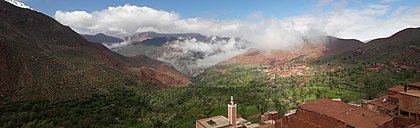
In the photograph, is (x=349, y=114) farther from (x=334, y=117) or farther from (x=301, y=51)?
(x=301, y=51)

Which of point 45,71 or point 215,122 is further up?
point 45,71

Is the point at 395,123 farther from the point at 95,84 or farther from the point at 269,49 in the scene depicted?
the point at 269,49

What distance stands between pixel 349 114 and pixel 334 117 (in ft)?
3.56

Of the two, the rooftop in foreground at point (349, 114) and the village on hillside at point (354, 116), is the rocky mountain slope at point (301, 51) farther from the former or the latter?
the rooftop in foreground at point (349, 114)

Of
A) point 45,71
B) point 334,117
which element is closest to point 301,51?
point 45,71

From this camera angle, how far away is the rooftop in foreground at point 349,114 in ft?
45.5

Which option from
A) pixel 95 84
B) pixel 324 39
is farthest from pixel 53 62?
pixel 324 39

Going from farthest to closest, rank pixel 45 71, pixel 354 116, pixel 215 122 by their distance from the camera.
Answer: pixel 45 71, pixel 215 122, pixel 354 116

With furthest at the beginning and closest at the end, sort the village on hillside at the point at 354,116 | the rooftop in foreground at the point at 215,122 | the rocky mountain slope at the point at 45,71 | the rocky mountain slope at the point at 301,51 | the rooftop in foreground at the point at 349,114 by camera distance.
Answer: the rocky mountain slope at the point at 301,51 → the rocky mountain slope at the point at 45,71 → the rooftop in foreground at the point at 215,122 → the village on hillside at the point at 354,116 → the rooftop in foreground at the point at 349,114

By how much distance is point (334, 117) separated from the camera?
1448cm

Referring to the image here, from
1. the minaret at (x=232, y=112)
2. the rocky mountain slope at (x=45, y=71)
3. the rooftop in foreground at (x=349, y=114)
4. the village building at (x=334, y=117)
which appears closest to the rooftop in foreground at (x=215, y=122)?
the minaret at (x=232, y=112)

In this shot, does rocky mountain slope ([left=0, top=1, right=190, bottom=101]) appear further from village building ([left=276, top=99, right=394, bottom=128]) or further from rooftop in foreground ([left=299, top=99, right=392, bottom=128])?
rooftop in foreground ([left=299, top=99, right=392, bottom=128])

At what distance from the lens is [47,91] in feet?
146

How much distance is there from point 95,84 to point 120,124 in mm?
15740
